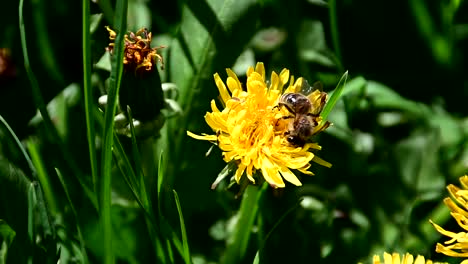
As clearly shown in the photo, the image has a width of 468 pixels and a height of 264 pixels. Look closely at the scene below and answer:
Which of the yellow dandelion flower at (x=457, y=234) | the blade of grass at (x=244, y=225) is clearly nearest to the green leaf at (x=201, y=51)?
the blade of grass at (x=244, y=225)

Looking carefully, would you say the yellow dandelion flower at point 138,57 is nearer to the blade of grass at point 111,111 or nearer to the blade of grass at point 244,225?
the blade of grass at point 111,111

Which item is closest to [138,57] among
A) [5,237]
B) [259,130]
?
[259,130]

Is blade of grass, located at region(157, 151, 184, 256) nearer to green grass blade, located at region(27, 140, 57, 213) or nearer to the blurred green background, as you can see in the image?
the blurred green background

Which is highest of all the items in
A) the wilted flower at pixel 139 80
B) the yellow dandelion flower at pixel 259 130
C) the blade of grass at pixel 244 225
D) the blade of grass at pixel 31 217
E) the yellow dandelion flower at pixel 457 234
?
the wilted flower at pixel 139 80

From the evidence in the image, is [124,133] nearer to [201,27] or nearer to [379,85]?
[201,27]

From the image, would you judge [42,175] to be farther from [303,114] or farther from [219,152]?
[303,114]

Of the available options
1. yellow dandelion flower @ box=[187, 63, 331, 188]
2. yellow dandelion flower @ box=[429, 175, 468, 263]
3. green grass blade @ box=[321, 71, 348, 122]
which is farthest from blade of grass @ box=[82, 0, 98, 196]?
yellow dandelion flower @ box=[429, 175, 468, 263]
